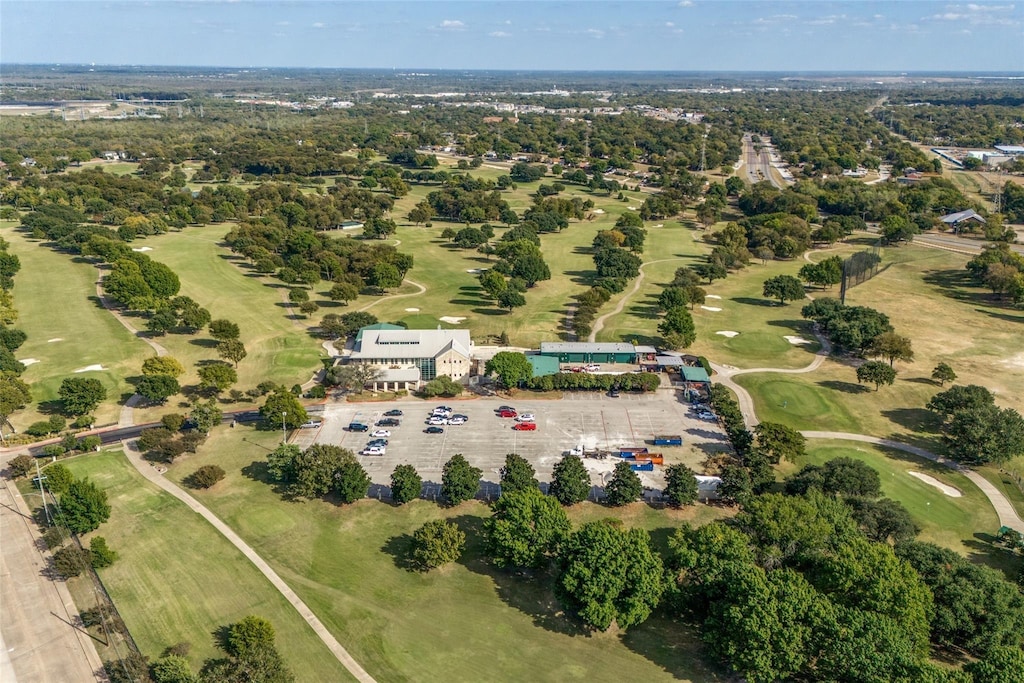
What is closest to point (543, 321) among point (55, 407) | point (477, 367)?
point (477, 367)

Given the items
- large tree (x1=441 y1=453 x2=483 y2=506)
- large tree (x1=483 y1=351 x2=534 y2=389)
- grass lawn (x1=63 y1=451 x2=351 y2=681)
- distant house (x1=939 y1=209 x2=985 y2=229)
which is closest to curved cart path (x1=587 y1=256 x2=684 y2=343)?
large tree (x1=483 y1=351 x2=534 y2=389)

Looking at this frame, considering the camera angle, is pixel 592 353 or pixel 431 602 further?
pixel 592 353

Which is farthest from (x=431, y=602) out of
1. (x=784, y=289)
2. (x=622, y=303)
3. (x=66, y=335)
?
(x=784, y=289)

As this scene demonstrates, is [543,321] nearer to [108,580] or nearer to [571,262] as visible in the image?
[571,262]

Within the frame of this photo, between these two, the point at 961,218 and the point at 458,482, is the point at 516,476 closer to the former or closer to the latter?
the point at 458,482

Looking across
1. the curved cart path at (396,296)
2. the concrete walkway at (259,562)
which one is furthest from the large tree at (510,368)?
the curved cart path at (396,296)

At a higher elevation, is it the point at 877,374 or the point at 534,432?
the point at 877,374

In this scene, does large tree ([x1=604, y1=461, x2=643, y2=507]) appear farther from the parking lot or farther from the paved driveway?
the paved driveway
